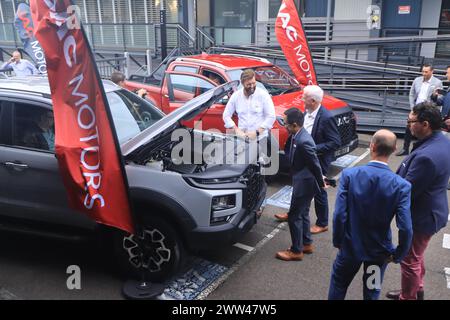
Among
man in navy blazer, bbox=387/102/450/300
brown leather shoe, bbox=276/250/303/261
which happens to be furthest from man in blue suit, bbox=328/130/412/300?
brown leather shoe, bbox=276/250/303/261

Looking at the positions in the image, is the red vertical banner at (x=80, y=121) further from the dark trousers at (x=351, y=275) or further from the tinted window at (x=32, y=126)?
the dark trousers at (x=351, y=275)

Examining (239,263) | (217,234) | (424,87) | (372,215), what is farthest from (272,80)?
(372,215)

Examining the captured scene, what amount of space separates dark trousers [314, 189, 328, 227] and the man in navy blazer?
1506mm

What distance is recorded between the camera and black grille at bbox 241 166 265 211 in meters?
3.98

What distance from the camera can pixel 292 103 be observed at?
268 inches

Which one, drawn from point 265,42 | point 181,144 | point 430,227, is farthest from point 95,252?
point 265,42

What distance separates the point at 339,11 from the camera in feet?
45.8

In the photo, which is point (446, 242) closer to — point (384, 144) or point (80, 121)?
point (384, 144)

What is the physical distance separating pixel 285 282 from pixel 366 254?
1.28 m

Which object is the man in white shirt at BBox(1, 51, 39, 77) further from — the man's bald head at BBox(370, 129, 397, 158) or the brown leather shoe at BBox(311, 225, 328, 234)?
the man's bald head at BBox(370, 129, 397, 158)

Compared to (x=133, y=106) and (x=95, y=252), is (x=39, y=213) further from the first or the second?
(x=133, y=106)

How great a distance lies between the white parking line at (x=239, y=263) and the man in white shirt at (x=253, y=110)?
1321mm

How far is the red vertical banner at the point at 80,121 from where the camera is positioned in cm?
307

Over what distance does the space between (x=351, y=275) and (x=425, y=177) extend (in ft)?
3.08
